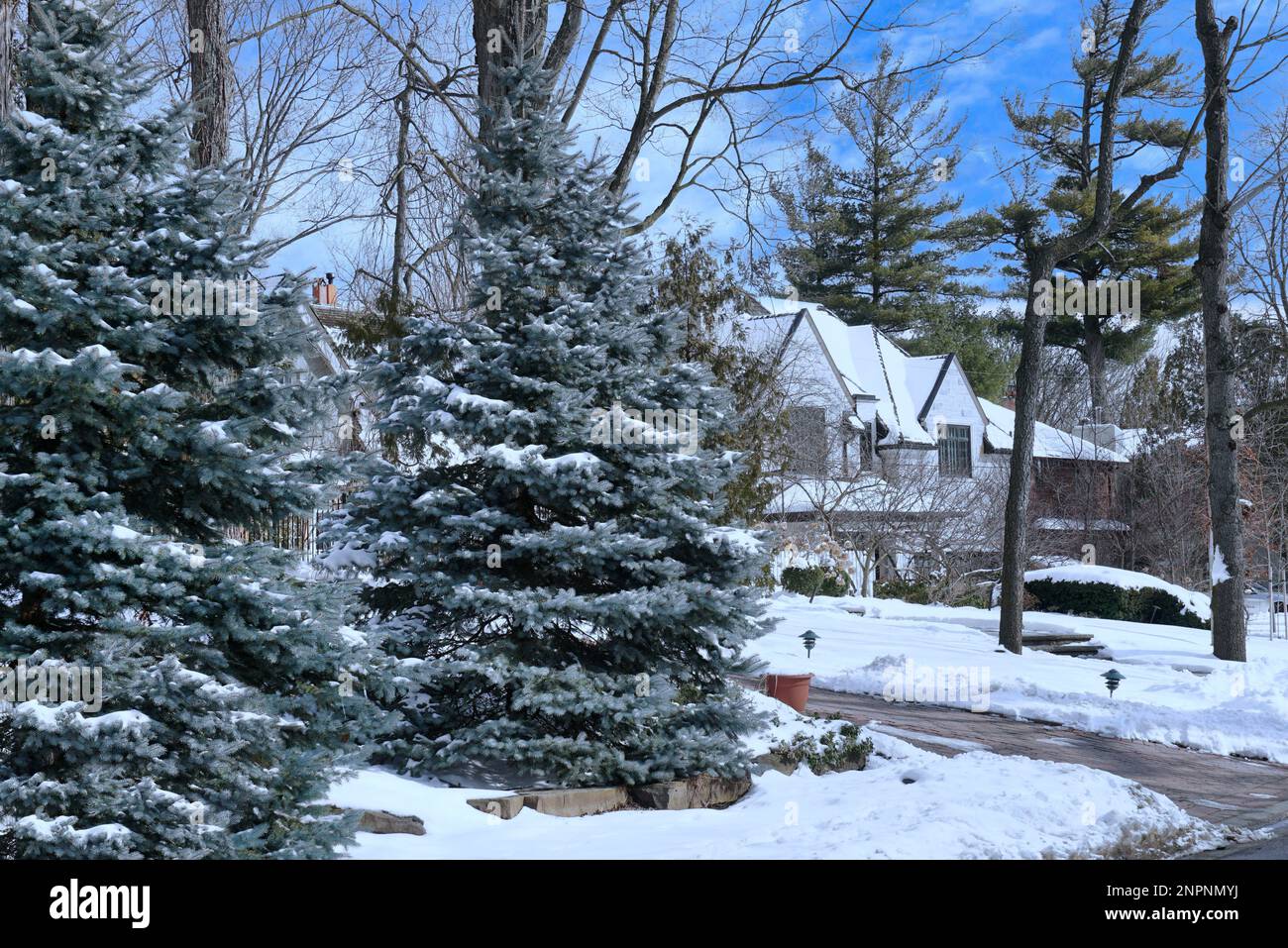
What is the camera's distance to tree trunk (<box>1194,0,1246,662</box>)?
16.5 m

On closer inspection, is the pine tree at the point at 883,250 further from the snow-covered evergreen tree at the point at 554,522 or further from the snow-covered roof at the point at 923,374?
the snow-covered evergreen tree at the point at 554,522

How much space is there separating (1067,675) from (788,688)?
222 inches

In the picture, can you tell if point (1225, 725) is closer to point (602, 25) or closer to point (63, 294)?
point (602, 25)

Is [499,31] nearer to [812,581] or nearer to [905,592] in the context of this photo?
[812,581]

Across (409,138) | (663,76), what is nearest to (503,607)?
(663,76)

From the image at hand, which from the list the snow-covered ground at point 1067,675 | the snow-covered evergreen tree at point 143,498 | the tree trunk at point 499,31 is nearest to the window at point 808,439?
the snow-covered ground at point 1067,675

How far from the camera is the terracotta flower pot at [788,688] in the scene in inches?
423

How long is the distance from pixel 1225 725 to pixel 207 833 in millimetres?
10775

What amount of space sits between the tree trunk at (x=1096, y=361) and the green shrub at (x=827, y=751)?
33.6 meters

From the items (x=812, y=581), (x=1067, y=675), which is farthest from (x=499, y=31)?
(x=812, y=581)

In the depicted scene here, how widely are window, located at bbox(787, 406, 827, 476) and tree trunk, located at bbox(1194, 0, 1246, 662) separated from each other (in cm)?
1076

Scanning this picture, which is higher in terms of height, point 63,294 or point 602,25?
point 602,25

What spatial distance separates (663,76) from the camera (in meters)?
13.5

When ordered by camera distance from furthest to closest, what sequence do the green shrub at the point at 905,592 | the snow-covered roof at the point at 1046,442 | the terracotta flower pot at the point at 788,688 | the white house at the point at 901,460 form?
the snow-covered roof at the point at 1046,442 < the white house at the point at 901,460 < the green shrub at the point at 905,592 < the terracotta flower pot at the point at 788,688
